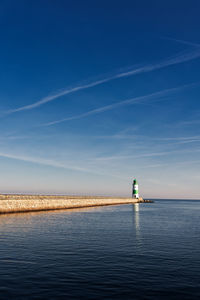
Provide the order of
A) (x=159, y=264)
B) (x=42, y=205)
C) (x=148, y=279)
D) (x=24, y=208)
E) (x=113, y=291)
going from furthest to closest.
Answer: (x=42, y=205)
(x=24, y=208)
(x=159, y=264)
(x=148, y=279)
(x=113, y=291)

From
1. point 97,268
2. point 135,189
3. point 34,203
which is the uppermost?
point 135,189

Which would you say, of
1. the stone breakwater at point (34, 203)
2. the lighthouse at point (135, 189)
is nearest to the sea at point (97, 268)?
the stone breakwater at point (34, 203)

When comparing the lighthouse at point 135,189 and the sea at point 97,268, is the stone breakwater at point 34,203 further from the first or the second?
the lighthouse at point 135,189

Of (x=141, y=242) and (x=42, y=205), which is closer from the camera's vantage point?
(x=141, y=242)

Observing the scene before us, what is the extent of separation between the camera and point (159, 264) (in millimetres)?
14180

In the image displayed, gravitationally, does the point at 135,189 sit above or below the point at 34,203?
above

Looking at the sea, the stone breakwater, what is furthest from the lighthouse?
the sea

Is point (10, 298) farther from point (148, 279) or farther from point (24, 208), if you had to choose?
point (24, 208)

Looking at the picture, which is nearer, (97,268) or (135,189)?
(97,268)

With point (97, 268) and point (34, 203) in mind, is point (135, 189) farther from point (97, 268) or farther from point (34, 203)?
point (97, 268)

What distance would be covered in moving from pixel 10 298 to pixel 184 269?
849cm

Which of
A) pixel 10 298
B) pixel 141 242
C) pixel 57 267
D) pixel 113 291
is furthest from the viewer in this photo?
pixel 141 242

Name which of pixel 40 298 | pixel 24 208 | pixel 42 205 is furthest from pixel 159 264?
pixel 42 205

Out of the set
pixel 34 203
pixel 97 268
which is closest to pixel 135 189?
pixel 34 203
